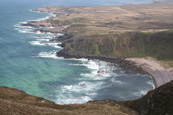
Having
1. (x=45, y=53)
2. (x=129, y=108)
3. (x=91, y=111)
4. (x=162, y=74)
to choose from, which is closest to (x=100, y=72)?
(x=162, y=74)

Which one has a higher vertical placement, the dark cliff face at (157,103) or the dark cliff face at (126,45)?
the dark cliff face at (126,45)

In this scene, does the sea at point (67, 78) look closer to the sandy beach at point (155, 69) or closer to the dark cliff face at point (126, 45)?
the sandy beach at point (155, 69)

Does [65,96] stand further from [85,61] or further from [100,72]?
[85,61]

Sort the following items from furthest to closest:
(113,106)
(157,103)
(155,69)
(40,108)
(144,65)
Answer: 1. (144,65)
2. (155,69)
3. (113,106)
4. (157,103)
5. (40,108)

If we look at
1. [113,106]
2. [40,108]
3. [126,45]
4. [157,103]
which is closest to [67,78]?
[126,45]

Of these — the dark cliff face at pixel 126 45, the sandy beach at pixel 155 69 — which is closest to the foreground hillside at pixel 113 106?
the sandy beach at pixel 155 69

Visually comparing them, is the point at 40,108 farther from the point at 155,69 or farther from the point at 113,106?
the point at 155,69

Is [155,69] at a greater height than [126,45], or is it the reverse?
[126,45]
